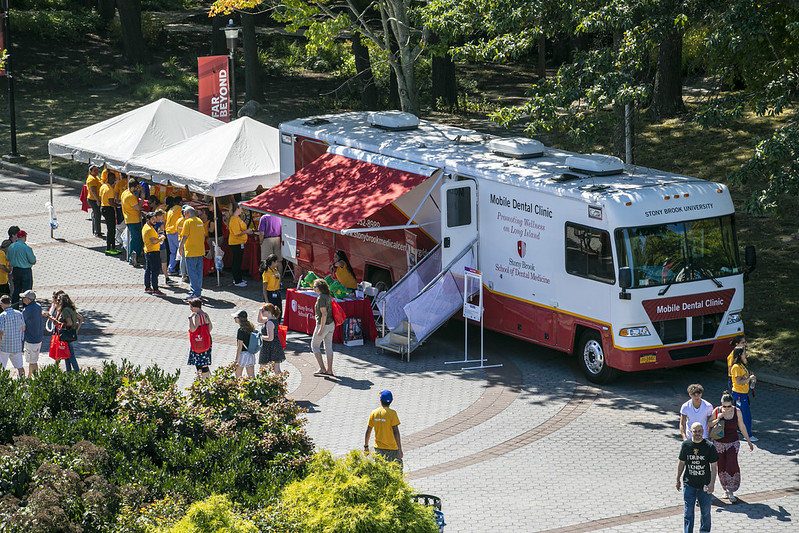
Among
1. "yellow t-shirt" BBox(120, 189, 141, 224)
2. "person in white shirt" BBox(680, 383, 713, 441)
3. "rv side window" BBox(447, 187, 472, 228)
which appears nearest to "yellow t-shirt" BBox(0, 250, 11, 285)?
"yellow t-shirt" BBox(120, 189, 141, 224)

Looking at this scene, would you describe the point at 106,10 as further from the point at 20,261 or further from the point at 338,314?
the point at 338,314

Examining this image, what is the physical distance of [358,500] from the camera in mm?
8594

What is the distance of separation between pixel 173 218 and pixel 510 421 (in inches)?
368

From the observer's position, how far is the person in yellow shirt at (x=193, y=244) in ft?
65.1

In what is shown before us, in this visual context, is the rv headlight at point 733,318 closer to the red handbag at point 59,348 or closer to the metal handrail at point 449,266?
the metal handrail at point 449,266

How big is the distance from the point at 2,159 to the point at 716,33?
2124cm

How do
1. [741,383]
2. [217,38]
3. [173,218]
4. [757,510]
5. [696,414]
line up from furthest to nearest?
[217,38] → [173,218] → [741,383] → [696,414] → [757,510]

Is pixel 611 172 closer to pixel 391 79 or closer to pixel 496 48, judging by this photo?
pixel 496 48

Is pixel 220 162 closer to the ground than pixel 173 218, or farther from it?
farther from it

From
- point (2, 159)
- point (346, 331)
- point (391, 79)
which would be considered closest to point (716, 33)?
point (346, 331)

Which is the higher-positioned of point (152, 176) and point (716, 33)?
point (716, 33)

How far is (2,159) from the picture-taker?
3105cm

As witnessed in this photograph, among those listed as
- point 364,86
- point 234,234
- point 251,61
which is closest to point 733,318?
point 234,234

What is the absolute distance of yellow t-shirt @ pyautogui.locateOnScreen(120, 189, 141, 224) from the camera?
21.9 m
